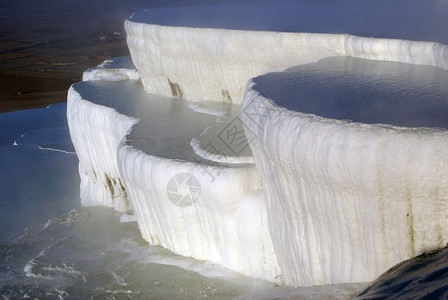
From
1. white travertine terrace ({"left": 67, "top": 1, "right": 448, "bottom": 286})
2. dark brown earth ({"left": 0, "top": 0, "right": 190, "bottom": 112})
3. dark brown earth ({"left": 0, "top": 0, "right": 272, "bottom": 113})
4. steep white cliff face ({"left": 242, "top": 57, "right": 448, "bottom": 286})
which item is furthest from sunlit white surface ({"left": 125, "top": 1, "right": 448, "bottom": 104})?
dark brown earth ({"left": 0, "top": 0, "right": 190, "bottom": 112})

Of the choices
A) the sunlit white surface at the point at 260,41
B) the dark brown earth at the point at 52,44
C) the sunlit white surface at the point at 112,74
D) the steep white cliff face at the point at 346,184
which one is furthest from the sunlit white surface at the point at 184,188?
the dark brown earth at the point at 52,44

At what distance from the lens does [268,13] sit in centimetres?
703

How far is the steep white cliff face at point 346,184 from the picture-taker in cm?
269

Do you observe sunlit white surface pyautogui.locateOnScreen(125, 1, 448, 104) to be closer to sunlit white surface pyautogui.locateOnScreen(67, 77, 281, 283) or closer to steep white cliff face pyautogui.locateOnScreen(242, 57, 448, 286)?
sunlit white surface pyautogui.locateOnScreen(67, 77, 281, 283)

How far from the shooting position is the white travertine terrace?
2783 mm

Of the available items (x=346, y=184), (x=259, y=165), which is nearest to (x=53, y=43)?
(x=259, y=165)

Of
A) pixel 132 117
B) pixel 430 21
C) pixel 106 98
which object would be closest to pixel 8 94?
pixel 106 98

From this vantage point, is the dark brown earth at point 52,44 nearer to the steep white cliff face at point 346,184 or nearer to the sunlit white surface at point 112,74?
the sunlit white surface at point 112,74

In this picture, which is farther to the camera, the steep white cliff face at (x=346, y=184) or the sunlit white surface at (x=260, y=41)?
the sunlit white surface at (x=260, y=41)

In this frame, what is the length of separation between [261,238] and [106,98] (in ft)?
10.7

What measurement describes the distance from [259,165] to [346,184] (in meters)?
0.93

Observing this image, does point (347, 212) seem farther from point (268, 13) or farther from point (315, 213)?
point (268, 13)

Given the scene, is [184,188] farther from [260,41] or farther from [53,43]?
[53,43]

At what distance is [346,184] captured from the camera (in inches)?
114
